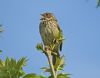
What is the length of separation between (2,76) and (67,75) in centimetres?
88

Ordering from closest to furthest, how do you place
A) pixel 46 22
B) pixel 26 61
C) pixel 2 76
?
1. pixel 2 76
2. pixel 26 61
3. pixel 46 22

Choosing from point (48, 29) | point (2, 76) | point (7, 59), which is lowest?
point (2, 76)

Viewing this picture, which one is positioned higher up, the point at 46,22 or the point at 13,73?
the point at 46,22

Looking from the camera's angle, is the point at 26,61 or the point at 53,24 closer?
the point at 26,61

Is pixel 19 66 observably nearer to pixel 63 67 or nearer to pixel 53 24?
pixel 63 67

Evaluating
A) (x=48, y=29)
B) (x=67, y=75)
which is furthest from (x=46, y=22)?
(x=67, y=75)

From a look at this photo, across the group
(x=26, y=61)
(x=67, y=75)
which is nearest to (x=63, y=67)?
(x=67, y=75)

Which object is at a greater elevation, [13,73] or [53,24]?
[53,24]

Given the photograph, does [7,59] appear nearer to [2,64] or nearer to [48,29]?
[2,64]

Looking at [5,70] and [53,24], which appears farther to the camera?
[53,24]

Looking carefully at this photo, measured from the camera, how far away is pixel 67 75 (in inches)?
178

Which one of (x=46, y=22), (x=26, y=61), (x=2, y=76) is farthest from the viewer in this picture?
(x=46, y=22)

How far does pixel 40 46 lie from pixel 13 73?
0.48 metres

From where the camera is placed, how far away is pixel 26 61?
4.48 m
